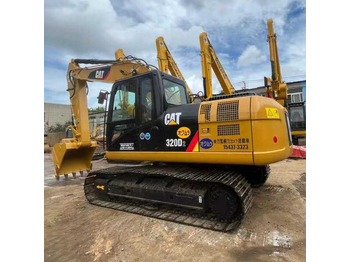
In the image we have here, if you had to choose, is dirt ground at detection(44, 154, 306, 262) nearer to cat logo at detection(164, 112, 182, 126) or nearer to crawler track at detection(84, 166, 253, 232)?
crawler track at detection(84, 166, 253, 232)

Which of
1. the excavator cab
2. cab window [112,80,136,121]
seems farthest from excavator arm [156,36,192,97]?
cab window [112,80,136,121]

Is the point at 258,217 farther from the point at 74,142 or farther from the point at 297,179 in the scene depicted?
the point at 74,142

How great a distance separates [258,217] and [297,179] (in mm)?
3167

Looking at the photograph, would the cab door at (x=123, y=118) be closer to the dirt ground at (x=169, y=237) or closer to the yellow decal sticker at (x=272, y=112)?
the dirt ground at (x=169, y=237)

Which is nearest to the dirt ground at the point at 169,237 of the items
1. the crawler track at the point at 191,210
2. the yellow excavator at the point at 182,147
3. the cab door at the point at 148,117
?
the crawler track at the point at 191,210

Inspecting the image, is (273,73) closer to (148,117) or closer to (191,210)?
(148,117)

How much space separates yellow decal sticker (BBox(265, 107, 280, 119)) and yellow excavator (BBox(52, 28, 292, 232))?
17mm

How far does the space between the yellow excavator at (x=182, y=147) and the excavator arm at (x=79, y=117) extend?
8cm

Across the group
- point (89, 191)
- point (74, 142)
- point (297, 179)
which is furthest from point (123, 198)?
point (297, 179)

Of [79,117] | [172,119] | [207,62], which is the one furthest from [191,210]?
[207,62]

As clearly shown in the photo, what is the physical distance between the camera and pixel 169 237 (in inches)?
130

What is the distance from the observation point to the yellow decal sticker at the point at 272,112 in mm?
3378

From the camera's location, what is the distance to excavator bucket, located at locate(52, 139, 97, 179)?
21.4ft

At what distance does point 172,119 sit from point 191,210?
1.58 meters
